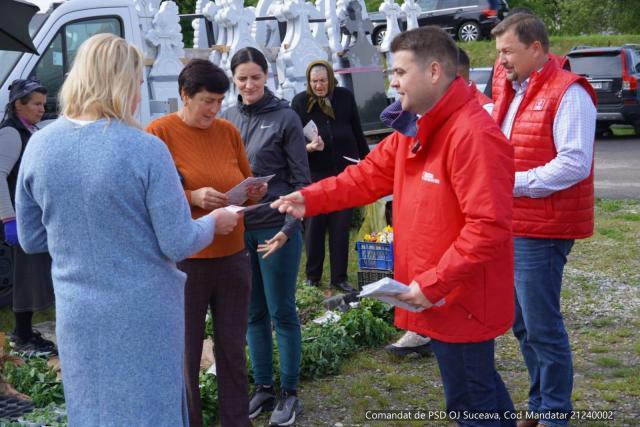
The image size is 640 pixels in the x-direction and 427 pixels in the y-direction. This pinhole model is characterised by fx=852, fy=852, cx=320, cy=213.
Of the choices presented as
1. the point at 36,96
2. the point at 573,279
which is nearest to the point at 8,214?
the point at 36,96

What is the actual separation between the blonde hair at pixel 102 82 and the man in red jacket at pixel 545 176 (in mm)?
1970

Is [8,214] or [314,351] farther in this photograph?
[8,214]

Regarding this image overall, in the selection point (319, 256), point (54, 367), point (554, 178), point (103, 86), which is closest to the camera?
point (103, 86)

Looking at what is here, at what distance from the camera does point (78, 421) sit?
298 centimetres

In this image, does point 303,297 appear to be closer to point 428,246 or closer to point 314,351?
point 314,351

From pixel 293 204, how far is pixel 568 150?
1.30m

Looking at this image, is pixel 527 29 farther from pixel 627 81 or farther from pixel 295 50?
pixel 627 81

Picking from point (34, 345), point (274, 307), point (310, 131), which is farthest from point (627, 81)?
point (274, 307)

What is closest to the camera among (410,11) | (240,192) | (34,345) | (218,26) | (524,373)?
(240,192)

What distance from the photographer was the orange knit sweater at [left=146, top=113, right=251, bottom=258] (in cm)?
396

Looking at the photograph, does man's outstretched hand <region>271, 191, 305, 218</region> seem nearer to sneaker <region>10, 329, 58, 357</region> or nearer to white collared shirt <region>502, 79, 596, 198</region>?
white collared shirt <region>502, 79, 596, 198</region>

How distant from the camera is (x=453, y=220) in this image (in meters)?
3.15

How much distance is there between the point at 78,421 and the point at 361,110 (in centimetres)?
745

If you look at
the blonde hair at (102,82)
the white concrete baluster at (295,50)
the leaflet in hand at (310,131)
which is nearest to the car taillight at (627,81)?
the white concrete baluster at (295,50)
